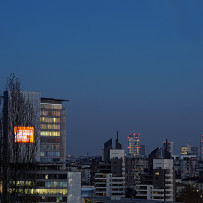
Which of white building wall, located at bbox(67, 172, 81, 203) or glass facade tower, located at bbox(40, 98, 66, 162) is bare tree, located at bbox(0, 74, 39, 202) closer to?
white building wall, located at bbox(67, 172, 81, 203)

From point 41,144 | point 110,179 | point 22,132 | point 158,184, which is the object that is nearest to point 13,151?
point 22,132

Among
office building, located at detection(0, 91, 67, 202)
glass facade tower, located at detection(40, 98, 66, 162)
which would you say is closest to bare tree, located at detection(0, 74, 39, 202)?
office building, located at detection(0, 91, 67, 202)

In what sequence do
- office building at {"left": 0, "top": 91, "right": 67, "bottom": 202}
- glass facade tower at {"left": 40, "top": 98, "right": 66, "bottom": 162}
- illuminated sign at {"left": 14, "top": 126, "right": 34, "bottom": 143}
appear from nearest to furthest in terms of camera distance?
illuminated sign at {"left": 14, "top": 126, "right": 34, "bottom": 143} → office building at {"left": 0, "top": 91, "right": 67, "bottom": 202} → glass facade tower at {"left": 40, "top": 98, "right": 66, "bottom": 162}

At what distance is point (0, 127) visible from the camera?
53469mm

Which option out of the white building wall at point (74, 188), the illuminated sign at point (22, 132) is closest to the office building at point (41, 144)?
the illuminated sign at point (22, 132)

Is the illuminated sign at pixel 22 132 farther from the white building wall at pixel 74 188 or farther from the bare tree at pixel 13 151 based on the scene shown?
the white building wall at pixel 74 188

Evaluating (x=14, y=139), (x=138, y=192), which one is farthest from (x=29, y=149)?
(x=138, y=192)

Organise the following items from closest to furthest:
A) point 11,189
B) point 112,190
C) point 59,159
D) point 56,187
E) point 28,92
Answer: point 11,189 < point 56,187 < point 28,92 < point 59,159 < point 112,190

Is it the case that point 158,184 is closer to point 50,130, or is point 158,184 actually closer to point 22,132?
point 50,130

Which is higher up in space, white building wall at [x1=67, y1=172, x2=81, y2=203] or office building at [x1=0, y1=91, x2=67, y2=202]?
office building at [x1=0, y1=91, x2=67, y2=202]

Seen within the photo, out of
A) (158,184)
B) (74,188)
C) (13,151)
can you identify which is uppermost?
(13,151)

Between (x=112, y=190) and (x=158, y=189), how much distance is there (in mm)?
18641

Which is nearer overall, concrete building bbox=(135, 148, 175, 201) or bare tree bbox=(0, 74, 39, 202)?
bare tree bbox=(0, 74, 39, 202)

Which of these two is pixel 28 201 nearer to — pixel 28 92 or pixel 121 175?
pixel 28 92
